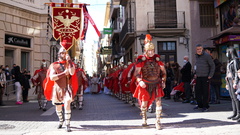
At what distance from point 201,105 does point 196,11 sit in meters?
14.8

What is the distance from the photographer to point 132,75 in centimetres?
863

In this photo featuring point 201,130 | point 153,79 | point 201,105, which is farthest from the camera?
point 201,105

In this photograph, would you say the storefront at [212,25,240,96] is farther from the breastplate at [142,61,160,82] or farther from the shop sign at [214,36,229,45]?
the breastplate at [142,61,160,82]

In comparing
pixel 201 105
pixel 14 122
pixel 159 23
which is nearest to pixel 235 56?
pixel 201 105

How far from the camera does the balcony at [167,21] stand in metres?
21.8

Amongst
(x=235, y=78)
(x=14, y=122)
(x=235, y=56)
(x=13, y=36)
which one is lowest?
(x=14, y=122)

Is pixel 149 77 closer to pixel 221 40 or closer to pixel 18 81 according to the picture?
pixel 221 40

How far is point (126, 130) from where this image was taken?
19.6 ft

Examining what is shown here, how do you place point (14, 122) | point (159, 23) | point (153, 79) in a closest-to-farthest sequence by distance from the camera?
point (153, 79)
point (14, 122)
point (159, 23)

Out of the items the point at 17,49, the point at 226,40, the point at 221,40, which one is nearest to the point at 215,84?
the point at 226,40

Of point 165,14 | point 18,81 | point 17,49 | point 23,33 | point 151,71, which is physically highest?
point 165,14

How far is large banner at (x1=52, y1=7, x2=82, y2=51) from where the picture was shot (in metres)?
14.6

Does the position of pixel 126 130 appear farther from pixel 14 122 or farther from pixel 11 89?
pixel 11 89

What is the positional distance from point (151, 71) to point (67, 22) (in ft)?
31.2
